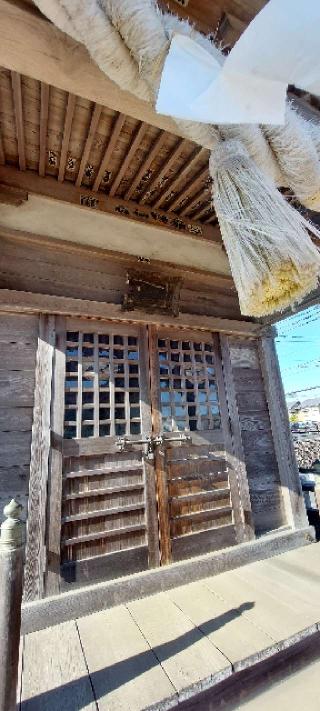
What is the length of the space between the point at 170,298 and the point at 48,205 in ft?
5.38

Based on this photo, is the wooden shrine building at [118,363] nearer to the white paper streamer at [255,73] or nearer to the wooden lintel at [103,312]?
the wooden lintel at [103,312]

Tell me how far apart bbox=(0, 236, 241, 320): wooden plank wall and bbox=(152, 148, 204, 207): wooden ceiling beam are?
0.80 m

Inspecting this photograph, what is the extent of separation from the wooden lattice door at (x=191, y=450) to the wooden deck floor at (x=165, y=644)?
57cm

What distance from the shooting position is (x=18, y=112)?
6.88 ft

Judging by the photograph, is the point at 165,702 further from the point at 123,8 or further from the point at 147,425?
the point at 123,8

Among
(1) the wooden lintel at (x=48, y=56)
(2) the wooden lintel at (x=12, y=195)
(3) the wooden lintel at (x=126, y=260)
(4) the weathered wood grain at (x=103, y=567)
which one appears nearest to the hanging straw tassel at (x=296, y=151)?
(1) the wooden lintel at (x=48, y=56)

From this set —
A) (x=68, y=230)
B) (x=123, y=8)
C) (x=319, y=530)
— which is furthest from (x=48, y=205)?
(x=319, y=530)

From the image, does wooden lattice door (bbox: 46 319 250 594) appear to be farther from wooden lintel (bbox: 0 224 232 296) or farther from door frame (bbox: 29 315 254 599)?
wooden lintel (bbox: 0 224 232 296)

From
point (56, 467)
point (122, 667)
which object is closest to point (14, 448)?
point (56, 467)

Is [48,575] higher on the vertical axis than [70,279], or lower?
lower

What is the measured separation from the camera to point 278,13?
918 mm

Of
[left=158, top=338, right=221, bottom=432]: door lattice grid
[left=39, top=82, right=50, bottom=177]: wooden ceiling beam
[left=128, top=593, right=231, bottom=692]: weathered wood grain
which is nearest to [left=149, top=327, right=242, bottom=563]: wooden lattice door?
[left=158, top=338, right=221, bottom=432]: door lattice grid

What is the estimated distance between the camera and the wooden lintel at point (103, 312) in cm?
297

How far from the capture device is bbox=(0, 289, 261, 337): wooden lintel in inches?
117
